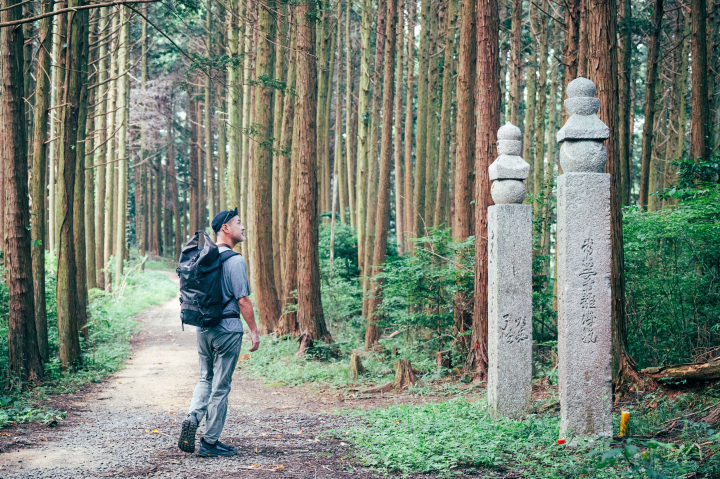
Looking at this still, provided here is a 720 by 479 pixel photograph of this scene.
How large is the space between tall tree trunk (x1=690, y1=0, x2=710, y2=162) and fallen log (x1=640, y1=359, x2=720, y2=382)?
22.0 ft

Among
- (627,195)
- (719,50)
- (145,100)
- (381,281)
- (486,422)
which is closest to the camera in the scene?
(486,422)

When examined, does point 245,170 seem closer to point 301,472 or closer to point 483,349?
point 483,349

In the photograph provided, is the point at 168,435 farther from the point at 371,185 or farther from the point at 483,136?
the point at 371,185

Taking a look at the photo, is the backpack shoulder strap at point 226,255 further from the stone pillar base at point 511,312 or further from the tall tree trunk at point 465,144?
the tall tree trunk at point 465,144

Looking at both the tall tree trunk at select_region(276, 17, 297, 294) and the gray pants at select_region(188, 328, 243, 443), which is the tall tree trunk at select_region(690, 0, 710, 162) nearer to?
the tall tree trunk at select_region(276, 17, 297, 294)

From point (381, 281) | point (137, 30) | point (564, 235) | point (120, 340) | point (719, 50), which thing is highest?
point (137, 30)

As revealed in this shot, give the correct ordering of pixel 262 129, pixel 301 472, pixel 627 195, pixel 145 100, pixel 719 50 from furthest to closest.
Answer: pixel 145 100 < pixel 719 50 < pixel 262 129 < pixel 627 195 < pixel 301 472

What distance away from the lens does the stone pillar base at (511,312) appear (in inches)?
255

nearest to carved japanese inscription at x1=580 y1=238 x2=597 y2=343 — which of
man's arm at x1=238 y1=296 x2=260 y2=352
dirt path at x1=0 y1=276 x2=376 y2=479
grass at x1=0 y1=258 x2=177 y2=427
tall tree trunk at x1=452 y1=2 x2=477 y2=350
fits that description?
dirt path at x1=0 y1=276 x2=376 y2=479

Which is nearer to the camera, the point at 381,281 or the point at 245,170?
the point at 381,281

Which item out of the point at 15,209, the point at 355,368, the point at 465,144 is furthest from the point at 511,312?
the point at 15,209

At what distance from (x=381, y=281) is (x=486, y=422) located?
958 cm

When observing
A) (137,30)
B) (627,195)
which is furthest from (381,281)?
(137,30)

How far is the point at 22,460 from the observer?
5.27 metres
